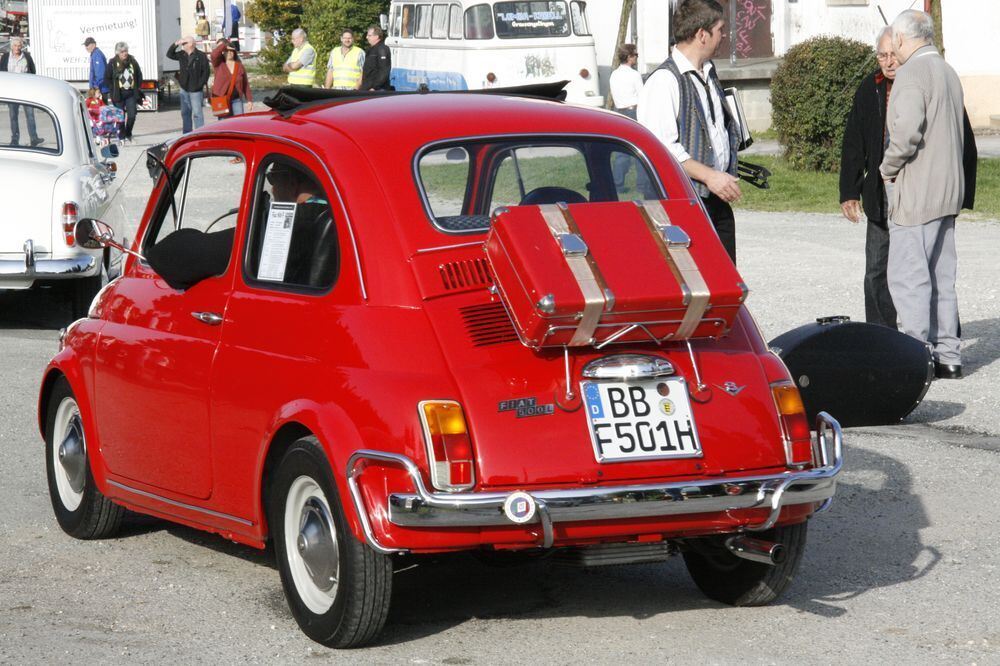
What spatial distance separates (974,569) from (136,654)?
2982mm

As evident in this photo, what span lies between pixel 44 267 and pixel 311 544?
7390 mm

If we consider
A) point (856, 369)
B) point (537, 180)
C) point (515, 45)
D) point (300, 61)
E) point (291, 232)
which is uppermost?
point (515, 45)

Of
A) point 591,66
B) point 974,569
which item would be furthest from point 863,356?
point 591,66

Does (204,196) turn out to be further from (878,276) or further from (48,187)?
(48,187)

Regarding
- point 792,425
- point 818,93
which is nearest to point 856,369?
point 792,425

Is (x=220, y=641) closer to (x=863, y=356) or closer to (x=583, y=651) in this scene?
(x=583, y=651)

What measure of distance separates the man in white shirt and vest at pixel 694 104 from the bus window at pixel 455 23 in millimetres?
24032

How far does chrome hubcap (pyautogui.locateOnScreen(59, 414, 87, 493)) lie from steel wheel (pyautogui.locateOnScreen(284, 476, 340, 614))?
1696mm

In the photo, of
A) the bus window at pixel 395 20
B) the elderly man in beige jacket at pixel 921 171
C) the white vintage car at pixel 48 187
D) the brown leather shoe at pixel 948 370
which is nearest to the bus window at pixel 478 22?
the bus window at pixel 395 20

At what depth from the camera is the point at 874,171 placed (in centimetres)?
1002

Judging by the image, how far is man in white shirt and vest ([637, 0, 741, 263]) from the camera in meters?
7.92

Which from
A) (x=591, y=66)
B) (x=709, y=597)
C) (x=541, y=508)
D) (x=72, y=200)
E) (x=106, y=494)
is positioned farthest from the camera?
(x=591, y=66)

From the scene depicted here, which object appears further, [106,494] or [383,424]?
[106,494]

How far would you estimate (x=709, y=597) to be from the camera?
5.66 metres
